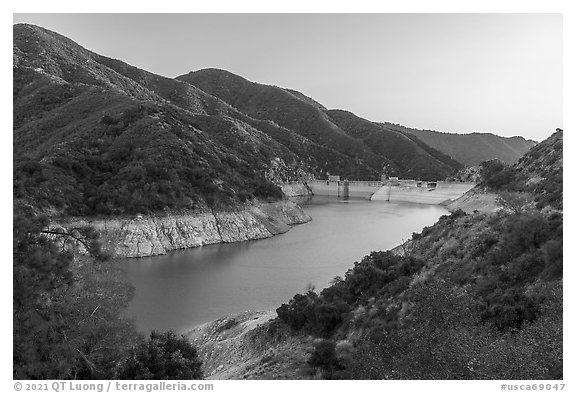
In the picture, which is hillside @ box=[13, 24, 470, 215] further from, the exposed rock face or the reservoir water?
the reservoir water

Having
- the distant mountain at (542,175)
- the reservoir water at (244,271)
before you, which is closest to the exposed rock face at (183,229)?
the reservoir water at (244,271)

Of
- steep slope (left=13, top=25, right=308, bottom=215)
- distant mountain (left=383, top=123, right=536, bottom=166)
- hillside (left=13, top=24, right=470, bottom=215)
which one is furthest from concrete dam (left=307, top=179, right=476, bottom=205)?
distant mountain (left=383, top=123, right=536, bottom=166)

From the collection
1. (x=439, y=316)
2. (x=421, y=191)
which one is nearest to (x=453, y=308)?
(x=439, y=316)

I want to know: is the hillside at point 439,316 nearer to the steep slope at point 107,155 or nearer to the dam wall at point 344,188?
the steep slope at point 107,155

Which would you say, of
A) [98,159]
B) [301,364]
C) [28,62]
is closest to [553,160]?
[301,364]

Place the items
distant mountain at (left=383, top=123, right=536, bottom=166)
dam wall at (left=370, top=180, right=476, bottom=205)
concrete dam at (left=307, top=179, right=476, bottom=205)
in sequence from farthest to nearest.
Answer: distant mountain at (left=383, top=123, right=536, bottom=166) < concrete dam at (left=307, top=179, right=476, bottom=205) < dam wall at (left=370, top=180, right=476, bottom=205)

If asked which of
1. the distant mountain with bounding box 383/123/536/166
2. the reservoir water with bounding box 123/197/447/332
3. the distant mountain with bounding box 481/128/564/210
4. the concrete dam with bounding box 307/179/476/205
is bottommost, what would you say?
the reservoir water with bounding box 123/197/447/332
